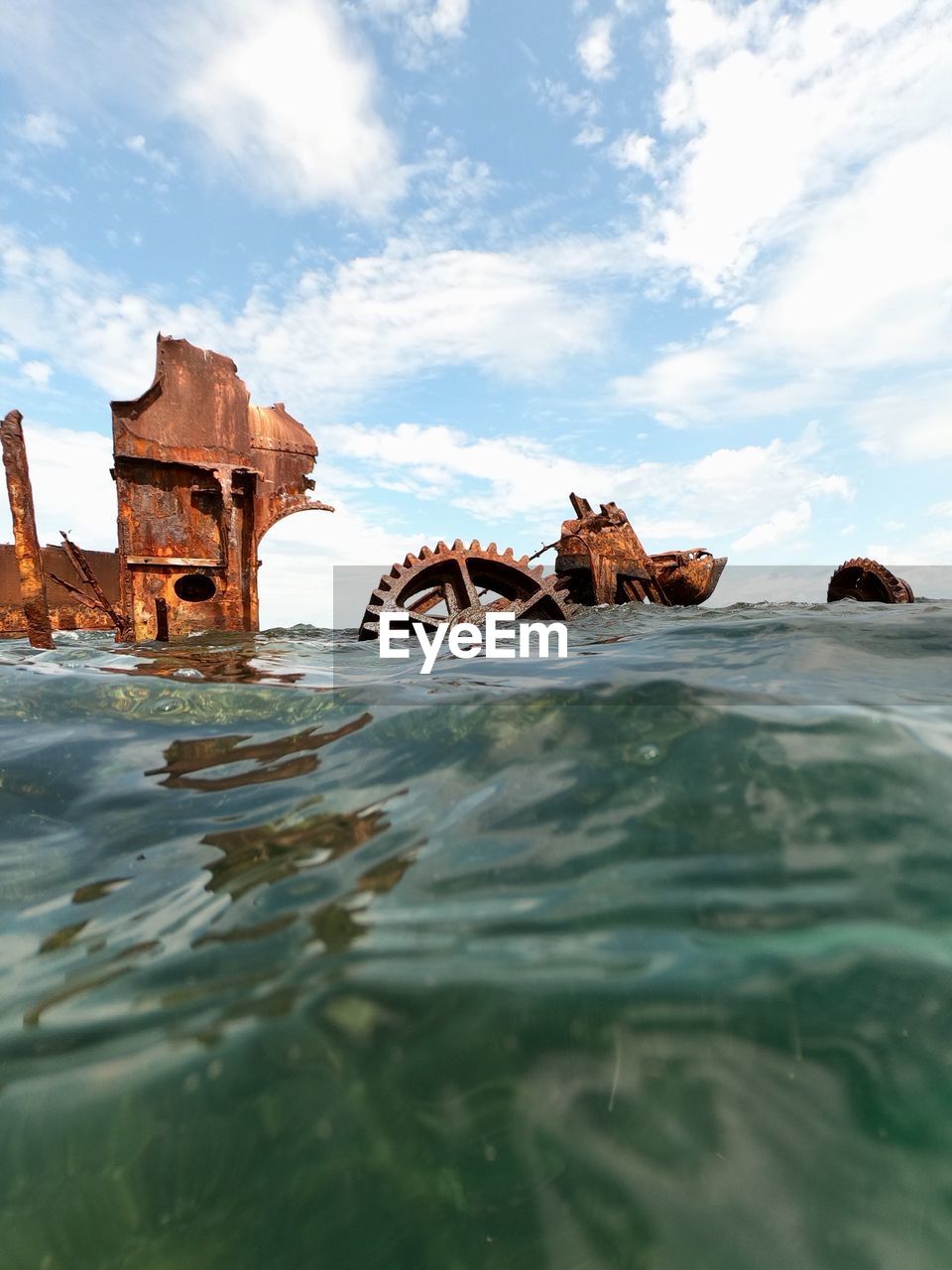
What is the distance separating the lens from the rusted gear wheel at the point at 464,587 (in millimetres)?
10945

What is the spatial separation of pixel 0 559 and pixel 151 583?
12023 millimetres

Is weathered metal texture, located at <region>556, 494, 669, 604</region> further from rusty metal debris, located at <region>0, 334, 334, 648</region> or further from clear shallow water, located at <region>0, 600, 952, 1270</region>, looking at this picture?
clear shallow water, located at <region>0, 600, 952, 1270</region>

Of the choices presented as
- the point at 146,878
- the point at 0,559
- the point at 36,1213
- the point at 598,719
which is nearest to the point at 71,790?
the point at 146,878

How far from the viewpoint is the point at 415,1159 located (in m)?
0.99

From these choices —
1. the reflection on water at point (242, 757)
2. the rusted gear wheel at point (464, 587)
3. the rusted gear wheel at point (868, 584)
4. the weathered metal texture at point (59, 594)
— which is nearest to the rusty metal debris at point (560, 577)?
the rusted gear wheel at point (464, 587)

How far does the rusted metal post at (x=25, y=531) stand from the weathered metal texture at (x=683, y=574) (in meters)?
12.3

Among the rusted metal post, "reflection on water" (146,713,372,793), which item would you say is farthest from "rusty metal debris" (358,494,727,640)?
"reflection on water" (146,713,372,793)

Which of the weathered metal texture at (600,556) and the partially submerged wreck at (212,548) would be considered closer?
the partially submerged wreck at (212,548)

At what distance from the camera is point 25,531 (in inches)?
364

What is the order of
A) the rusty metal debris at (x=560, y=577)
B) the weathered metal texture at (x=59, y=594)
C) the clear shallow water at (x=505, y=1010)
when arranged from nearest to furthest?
the clear shallow water at (x=505, y=1010) < the rusty metal debris at (x=560, y=577) < the weathered metal texture at (x=59, y=594)

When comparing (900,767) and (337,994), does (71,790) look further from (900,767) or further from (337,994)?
(900,767)

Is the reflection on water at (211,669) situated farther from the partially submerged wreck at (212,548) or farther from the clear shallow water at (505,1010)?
the partially submerged wreck at (212,548)

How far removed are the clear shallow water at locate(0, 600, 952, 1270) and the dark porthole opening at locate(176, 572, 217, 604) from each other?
10.2 metres

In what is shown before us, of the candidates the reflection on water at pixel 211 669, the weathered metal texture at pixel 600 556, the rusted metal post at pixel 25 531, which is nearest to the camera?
the reflection on water at pixel 211 669
